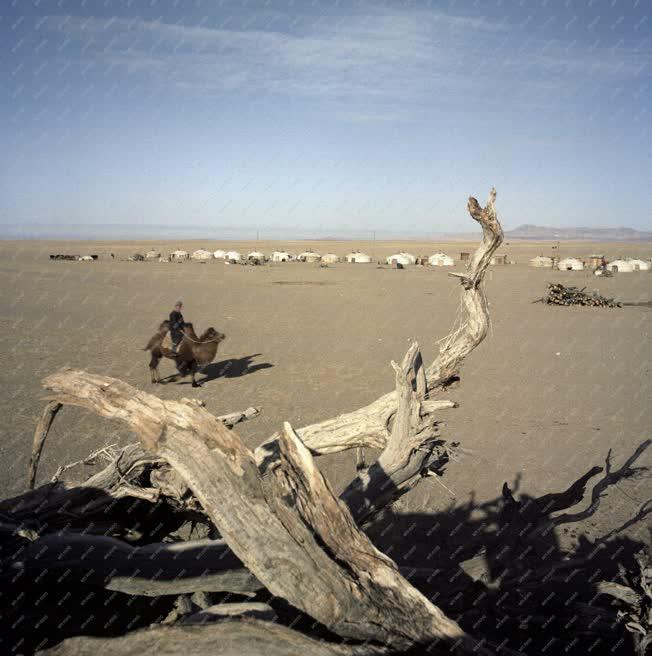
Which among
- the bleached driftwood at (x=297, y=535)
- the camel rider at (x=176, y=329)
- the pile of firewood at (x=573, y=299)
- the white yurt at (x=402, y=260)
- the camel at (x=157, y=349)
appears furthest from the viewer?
the white yurt at (x=402, y=260)

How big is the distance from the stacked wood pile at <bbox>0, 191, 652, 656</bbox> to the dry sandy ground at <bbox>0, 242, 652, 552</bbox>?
8.22 ft

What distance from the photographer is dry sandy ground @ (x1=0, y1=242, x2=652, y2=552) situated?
25.2 feet

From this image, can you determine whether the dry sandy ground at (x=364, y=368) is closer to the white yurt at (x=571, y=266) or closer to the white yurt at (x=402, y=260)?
the white yurt at (x=571, y=266)

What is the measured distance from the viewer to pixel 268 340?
16766 mm

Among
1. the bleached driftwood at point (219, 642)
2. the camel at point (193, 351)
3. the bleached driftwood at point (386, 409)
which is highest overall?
the bleached driftwood at point (386, 409)

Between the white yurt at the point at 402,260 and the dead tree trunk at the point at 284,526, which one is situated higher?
the white yurt at the point at 402,260

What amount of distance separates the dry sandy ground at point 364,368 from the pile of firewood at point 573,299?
3.72 ft

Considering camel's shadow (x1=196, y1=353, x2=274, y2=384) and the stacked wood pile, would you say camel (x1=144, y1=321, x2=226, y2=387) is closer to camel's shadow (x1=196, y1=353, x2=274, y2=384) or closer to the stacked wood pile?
camel's shadow (x1=196, y1=353, x2=274, y2=384)

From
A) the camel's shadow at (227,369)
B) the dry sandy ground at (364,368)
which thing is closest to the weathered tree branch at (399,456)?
the dry sandy ground at (364,368)

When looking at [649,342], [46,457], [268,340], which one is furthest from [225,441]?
[649,342]

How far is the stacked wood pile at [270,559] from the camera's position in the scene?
8.17ft

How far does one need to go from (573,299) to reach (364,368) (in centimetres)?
1601

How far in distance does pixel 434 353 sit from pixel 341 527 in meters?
12.1

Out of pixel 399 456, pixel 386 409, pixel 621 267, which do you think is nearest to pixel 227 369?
pixel 386 409
